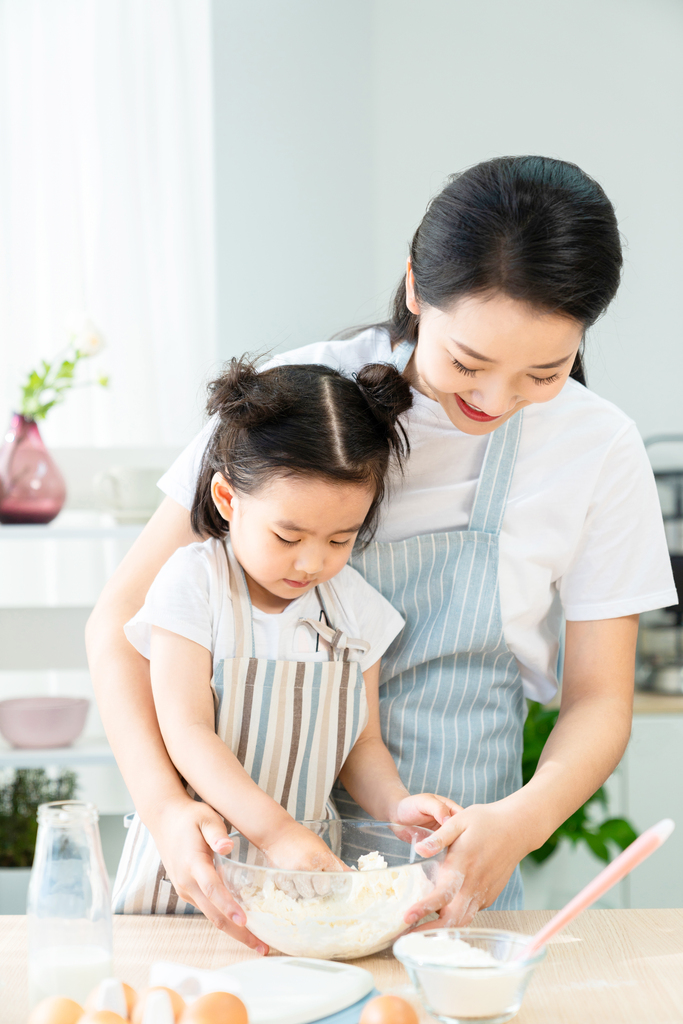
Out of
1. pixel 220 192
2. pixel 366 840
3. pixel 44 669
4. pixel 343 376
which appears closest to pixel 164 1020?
pixel 366 840

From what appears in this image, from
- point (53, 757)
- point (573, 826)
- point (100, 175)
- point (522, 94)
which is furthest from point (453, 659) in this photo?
point (100, 175)

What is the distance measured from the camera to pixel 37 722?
2.45 meters

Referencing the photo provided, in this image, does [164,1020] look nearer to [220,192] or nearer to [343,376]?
[343,376]

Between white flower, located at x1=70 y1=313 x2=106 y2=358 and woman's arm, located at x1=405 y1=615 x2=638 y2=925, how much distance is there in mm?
1673

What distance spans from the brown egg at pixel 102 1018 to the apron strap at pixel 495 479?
71cm

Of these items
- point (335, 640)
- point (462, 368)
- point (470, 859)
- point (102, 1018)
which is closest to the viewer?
point (102, 1018)

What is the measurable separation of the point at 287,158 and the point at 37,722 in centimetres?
173

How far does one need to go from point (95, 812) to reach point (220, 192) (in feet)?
7.74

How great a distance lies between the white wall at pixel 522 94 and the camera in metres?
2.82

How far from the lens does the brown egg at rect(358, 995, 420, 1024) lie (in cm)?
65

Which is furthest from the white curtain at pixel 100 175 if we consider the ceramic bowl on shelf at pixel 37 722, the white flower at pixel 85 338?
the ceramic bowl on shelf at pixel 37 722

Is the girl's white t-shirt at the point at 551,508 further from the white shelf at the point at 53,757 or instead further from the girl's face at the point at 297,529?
the white shelf at the point at 53,757

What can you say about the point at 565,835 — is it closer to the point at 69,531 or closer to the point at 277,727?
the point at 69,531

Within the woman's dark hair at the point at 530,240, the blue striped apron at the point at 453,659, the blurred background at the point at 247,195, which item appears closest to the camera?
the woman's dark hair at the point at 530,240
